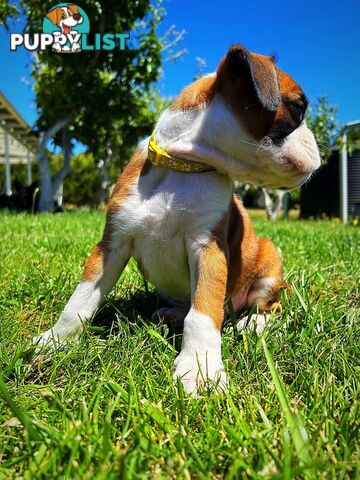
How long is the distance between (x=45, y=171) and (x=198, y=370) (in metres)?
12.3

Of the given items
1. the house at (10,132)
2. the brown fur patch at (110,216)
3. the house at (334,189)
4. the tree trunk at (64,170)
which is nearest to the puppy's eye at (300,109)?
the brown fur patch at (110,216)

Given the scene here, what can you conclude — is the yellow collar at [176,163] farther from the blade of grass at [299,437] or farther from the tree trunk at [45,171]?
the tree trunk at [45,171]

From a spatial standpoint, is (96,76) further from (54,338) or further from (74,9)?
(54,338)

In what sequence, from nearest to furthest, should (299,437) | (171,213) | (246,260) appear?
1. (299,437)
2. (171,213)
3. (246,260)

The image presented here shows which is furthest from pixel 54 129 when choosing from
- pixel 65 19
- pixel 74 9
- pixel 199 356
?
pixel 199 356

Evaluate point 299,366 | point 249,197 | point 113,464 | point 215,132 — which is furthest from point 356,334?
point 249,197

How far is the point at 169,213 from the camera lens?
2.10 meters

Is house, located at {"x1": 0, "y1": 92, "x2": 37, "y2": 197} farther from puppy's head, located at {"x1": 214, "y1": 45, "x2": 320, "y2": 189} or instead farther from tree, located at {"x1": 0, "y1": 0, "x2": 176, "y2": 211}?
puppy's head, located at {"x1": 214, "y1": 45, "x2": 320, "y2": 189}

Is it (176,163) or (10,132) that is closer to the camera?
(176,163)

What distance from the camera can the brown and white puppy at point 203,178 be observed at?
2.04 meters

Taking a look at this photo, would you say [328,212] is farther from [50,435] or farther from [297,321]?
[50,435]

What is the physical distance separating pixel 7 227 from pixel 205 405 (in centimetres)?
541

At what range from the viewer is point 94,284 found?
2193 millimetres

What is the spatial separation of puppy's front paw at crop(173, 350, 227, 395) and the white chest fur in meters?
0.53
